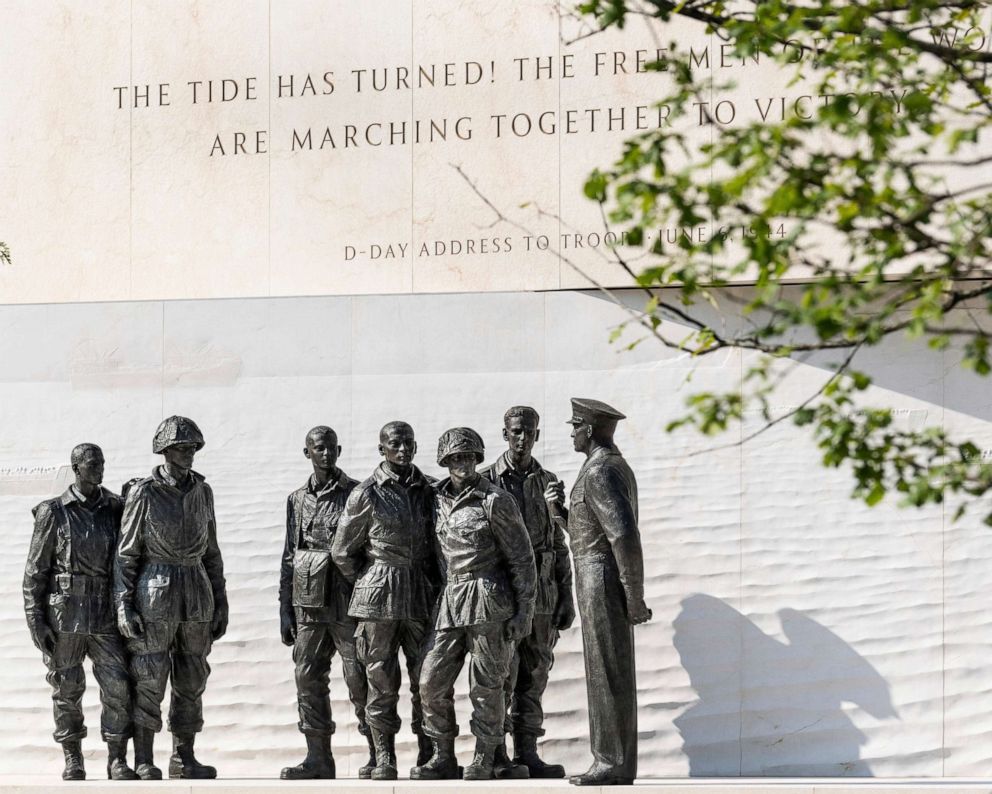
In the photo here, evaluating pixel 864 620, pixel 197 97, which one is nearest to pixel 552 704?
pixel 864 620

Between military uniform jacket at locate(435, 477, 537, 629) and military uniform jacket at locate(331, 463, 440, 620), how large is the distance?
0.36m

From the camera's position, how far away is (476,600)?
43.2 feet

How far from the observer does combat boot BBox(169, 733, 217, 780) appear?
46.6 feet

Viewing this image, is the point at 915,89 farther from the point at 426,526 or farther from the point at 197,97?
the point at 197,97

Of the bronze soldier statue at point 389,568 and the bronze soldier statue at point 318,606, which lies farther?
the bronze soldier statue at point 318,606

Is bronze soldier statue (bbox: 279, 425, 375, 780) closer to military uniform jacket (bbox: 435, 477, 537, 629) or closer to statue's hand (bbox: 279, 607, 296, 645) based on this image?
statue's hand (bbox: 279, 607, 296, 645)

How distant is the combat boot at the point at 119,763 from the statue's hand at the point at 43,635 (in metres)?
0.69

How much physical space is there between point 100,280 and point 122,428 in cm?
120

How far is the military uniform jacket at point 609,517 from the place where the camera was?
42.6 ft

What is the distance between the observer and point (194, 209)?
56.2ft

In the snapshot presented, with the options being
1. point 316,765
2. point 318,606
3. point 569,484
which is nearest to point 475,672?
point 318,606

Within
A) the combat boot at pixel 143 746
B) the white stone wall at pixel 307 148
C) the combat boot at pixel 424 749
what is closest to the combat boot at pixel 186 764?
the combat boot at pixel 143 746

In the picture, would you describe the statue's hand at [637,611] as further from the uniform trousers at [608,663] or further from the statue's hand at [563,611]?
the statue's hand at [563,611]

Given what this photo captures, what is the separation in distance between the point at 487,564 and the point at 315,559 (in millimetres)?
1406
